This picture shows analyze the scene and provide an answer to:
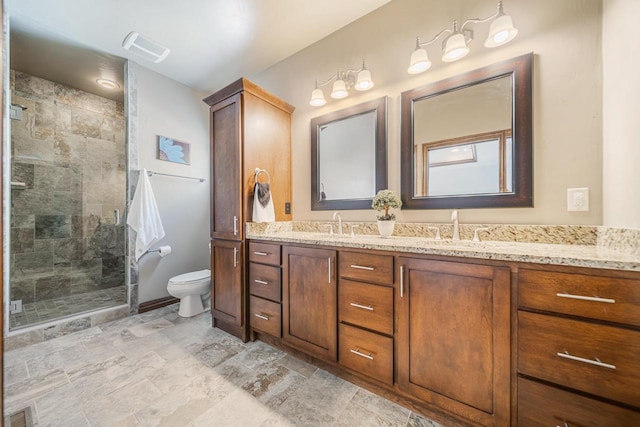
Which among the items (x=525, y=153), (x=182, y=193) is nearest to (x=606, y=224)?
(x=525, y=153)

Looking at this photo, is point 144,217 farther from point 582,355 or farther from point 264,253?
point 582,355

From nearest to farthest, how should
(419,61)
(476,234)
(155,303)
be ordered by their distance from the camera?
(476,234) < (419,61) < (155,303)

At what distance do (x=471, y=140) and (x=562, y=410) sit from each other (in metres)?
1.44

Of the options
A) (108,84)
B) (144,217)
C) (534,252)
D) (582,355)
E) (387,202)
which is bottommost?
(582,355)

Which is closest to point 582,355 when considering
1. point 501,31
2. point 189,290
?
point 501,31

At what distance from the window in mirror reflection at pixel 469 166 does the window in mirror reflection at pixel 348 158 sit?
1.38 feet

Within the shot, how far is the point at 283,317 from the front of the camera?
190 cm

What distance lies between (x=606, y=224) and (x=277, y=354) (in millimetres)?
2159

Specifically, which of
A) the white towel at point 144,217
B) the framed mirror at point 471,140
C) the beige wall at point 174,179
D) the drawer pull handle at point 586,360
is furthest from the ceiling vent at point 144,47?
the drawer pull handle at point 586,360

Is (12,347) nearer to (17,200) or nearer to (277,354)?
(17,200)

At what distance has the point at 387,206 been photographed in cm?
179

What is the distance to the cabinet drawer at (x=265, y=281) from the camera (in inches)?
76.4

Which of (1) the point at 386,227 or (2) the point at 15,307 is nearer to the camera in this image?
(1) the point at 386,227

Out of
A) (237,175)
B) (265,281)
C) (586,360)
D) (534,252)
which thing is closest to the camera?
(586,360)
